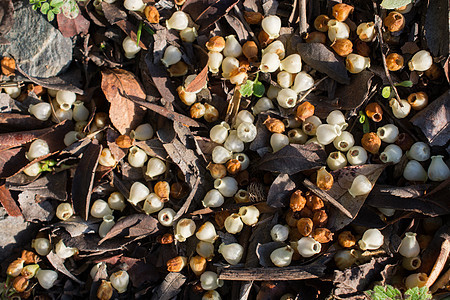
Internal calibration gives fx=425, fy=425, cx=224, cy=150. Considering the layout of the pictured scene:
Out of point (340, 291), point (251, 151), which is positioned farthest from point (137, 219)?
point (340, 291)

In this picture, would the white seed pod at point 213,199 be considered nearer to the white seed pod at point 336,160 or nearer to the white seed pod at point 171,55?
the white seed pod at point 336,160

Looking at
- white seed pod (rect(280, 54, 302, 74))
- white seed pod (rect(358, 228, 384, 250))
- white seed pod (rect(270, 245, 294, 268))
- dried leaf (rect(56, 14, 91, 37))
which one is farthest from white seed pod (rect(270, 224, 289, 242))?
dried leaf (rect(56, 14, 91, 37))

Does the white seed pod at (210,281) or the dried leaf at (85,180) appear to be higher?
the dried leaf at (85,180)

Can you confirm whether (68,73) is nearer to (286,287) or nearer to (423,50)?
(286,287)

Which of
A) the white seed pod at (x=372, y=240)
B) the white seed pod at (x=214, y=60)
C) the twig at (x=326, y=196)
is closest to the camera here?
the white seed pod at (x=372, y=240)

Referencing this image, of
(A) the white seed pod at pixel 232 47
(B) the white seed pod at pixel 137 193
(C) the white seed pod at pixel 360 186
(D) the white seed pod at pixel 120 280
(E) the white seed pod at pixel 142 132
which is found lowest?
(D) the white seed pod at pixel 120 280

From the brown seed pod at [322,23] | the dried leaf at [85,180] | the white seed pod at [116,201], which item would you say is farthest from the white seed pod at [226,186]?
the brown seed pod at [322,23]

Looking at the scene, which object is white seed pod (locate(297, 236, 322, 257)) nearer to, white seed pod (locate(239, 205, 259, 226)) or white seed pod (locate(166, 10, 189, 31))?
white seed pod (locate(239, 205, 259, 226))
